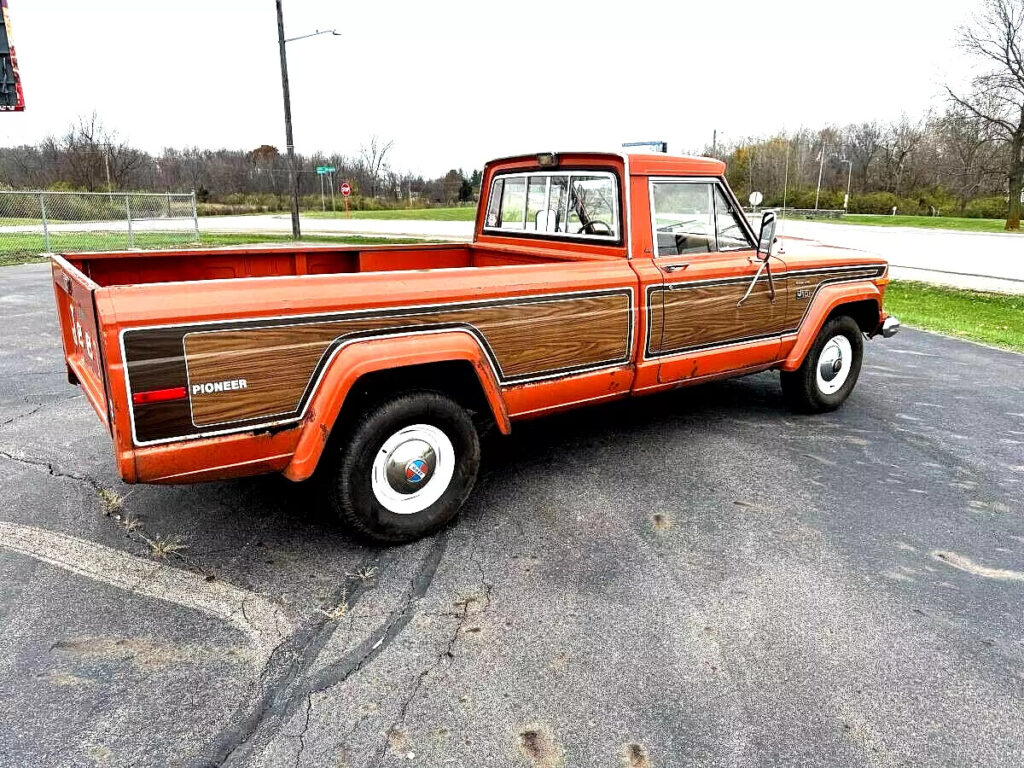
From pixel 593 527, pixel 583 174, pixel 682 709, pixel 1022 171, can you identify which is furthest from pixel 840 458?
pixel 1022 171

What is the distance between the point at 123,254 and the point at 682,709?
12.6 feet

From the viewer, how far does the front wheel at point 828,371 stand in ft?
17.3

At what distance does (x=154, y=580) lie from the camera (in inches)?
123

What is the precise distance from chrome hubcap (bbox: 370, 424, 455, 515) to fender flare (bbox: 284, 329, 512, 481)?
0.30 metres

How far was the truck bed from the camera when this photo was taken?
4.18 meters

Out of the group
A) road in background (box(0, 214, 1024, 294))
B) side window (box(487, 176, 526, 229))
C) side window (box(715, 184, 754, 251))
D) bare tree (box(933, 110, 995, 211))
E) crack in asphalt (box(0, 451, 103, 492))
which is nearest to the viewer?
crack in asphalt (box(0, 451, 103, 492))

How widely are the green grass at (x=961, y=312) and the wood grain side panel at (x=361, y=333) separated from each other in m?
6.66

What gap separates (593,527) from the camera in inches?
145

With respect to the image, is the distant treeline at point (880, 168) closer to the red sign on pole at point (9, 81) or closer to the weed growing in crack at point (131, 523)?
the red sign on pole at point (9, 81)

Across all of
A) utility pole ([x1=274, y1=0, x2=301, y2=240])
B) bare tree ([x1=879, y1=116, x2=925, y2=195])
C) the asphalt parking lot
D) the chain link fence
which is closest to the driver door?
the asphalt parking lot

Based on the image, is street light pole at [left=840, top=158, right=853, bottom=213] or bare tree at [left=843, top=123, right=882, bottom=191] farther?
bare tree at [left=843, top=123, right=882, bottom=191]

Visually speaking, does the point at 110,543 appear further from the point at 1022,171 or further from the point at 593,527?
Answer: the point at 1022,171

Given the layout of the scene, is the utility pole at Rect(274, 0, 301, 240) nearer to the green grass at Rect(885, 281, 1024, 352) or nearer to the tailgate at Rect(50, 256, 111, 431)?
the green grass at Rect(885, 281, 1024, 352)

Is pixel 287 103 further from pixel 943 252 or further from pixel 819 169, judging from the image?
pixel 819 169
